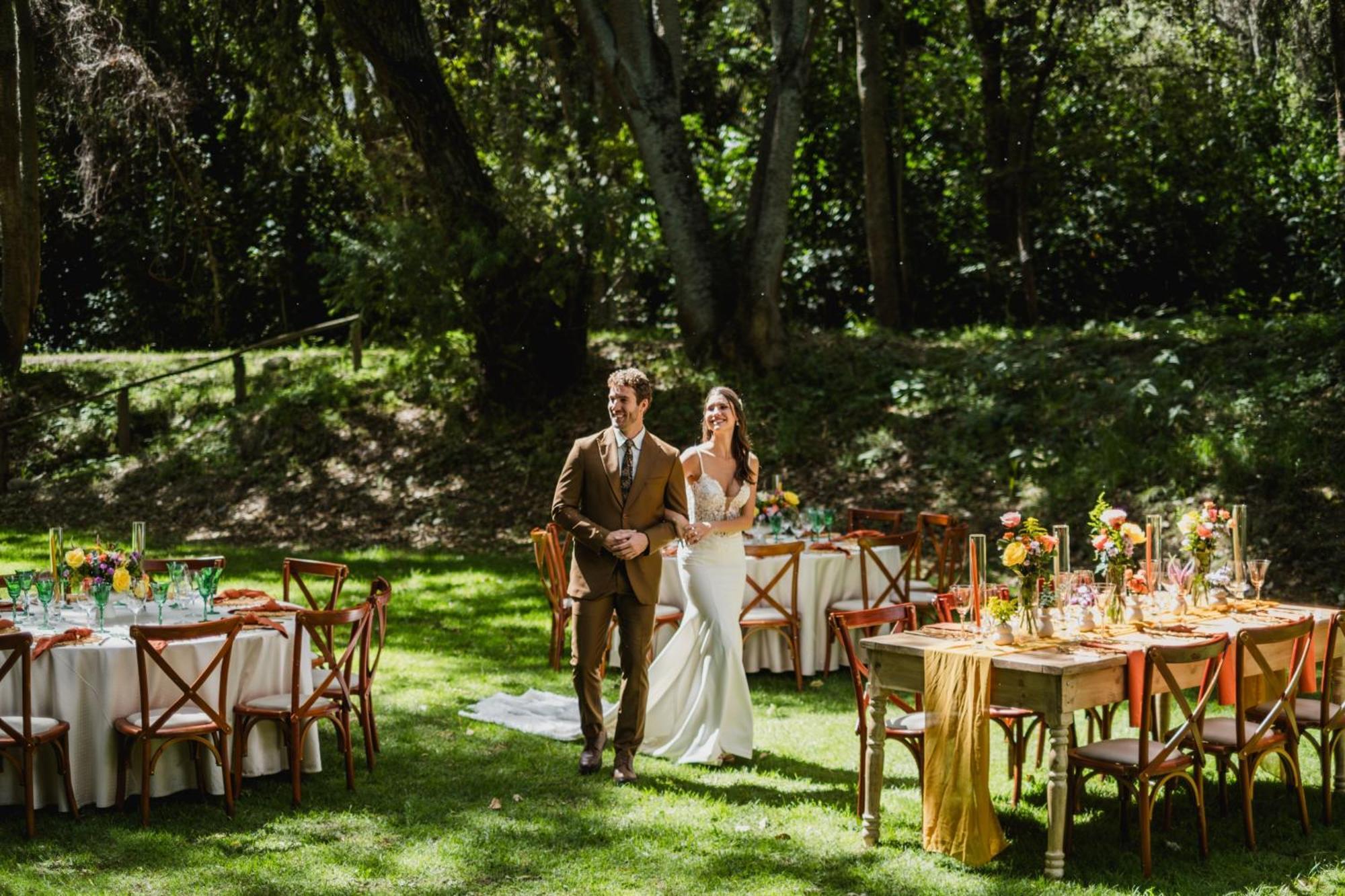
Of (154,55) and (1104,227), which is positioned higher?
(154,55)

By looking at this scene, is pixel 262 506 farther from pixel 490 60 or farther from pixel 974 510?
pixel 974 510

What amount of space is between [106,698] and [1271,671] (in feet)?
18.0

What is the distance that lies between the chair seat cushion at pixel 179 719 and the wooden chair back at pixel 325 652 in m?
0.44

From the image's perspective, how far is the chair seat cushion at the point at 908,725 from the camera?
21.2ft

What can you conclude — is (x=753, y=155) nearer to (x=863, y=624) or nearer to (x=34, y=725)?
(x=863, y=624)

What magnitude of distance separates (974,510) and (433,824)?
909cm

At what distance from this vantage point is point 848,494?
15.4 m

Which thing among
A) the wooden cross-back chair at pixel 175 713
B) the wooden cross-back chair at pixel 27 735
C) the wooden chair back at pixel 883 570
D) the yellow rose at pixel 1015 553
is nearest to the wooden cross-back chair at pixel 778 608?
the wooden chair back at pixel 883 570

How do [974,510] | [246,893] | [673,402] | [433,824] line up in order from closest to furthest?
1. [246,893]
2. [433,824]
3. [974,510]
4. [673,402]

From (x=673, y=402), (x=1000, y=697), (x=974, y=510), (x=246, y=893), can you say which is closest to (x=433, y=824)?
(x=246, y=893)

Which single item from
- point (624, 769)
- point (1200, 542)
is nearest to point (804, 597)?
point (624, 769)

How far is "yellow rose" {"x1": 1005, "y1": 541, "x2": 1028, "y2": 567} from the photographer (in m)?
6.04

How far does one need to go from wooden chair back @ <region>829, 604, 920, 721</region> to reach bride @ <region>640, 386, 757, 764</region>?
1.10 metres

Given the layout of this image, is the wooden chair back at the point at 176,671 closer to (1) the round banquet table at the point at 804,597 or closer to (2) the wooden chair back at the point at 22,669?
(2) the wooden chair back at the point at 22,669
